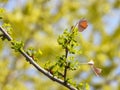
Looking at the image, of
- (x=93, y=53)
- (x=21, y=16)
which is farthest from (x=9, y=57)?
(x=93, y=53)

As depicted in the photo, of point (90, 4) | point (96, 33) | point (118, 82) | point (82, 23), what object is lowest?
point (118, 82)

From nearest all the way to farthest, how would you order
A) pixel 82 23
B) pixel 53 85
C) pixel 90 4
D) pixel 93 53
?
pixel 82 23, pixel 53 85, pixel 93 53, pixel 90 4

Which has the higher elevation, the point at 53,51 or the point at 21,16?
the point at 21,16

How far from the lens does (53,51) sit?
463 centimetres

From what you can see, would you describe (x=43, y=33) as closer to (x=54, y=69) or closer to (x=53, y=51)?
(x=53, y=51)

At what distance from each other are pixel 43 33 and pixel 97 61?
2.62 ft

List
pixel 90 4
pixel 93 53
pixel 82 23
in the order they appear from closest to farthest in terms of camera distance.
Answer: pixel 82 23, pixel 93 53, pixel 90 4

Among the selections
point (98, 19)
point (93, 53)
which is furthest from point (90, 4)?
point (93, 53)

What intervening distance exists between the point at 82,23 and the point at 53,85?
350 cm

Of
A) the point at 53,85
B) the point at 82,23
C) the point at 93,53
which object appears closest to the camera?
the point at 82,23

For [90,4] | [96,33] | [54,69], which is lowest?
[96,33]

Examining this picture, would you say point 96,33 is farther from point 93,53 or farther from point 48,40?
point 48,40

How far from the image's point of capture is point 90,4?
512 centimetres

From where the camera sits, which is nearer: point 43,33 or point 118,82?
point 118,82
